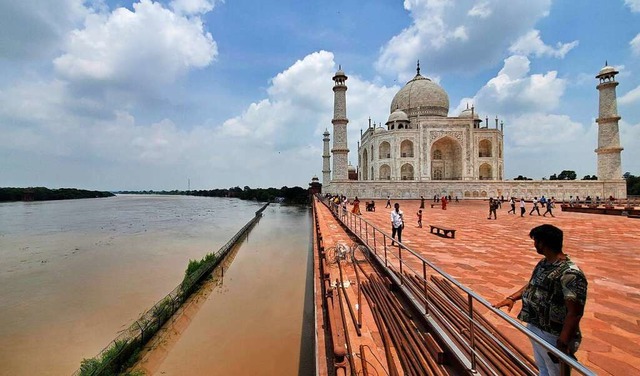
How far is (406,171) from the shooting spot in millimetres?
37469

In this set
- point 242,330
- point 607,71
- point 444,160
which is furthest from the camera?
point 444,160

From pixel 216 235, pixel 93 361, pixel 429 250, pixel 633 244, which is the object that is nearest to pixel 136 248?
pixel 216 235

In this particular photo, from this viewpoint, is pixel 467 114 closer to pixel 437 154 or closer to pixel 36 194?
pixel 437 154

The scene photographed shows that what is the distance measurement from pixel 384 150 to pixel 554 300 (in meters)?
37.7

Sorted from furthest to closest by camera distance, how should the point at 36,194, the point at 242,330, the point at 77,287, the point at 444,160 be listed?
the point at 36,194 → the point at 444,160 → the point at 77,287 → the point at 242,330

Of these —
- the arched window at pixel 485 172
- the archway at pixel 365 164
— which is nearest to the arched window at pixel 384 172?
the archway at pixel 365 164

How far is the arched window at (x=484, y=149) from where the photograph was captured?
38072 millimetres

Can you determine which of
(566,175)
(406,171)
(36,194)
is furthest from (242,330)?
(36,194)

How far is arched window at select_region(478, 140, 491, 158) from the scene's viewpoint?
38.1 m

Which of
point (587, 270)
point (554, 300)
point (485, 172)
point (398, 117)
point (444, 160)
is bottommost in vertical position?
point (587, 270)

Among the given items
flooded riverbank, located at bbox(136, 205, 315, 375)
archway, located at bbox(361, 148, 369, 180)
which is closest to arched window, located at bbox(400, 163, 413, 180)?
archway, located at bbox(361, 148, 369, 180)

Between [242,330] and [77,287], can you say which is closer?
[242,330]

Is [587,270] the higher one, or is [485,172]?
[485,172]

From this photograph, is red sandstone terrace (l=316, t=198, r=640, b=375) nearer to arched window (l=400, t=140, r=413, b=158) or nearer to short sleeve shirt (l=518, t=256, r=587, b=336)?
short sleeve shirt (l=518, t=256, r=587, b=336)
